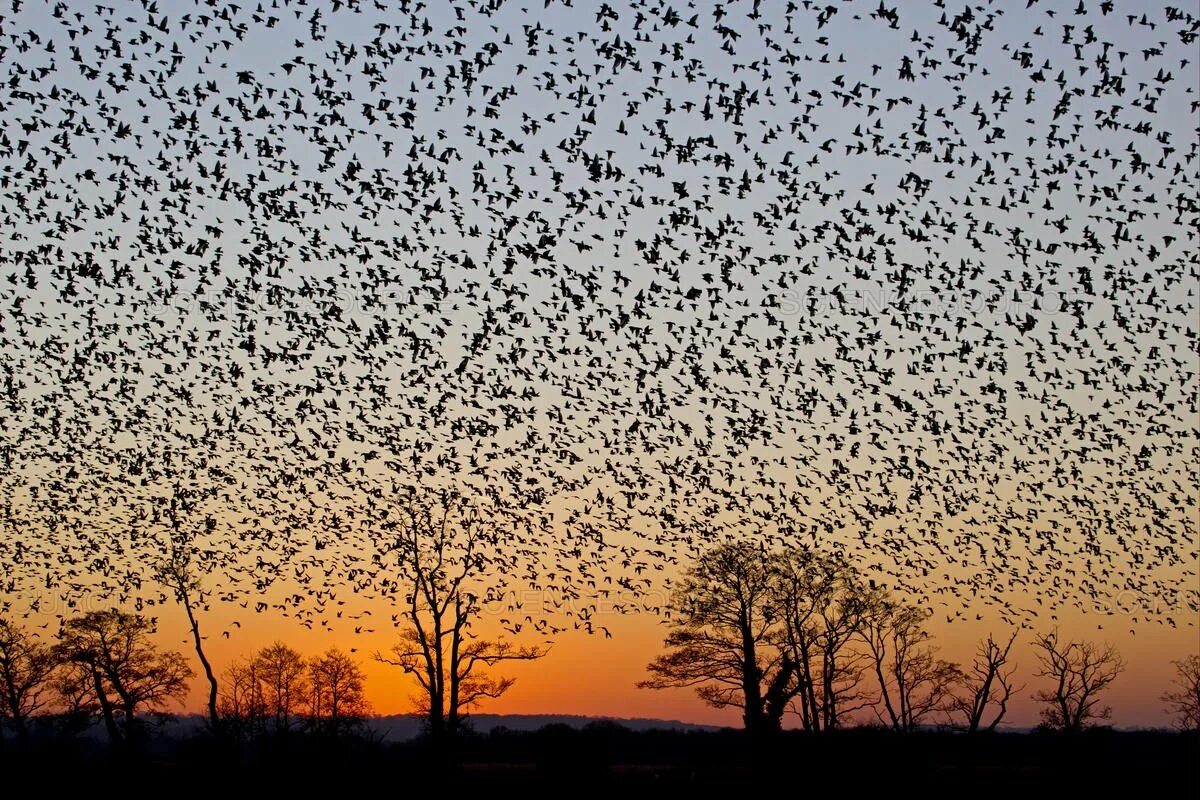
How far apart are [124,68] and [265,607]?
73.0 feet

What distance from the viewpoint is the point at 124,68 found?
23328 millimetres

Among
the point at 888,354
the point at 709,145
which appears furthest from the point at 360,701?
the point at 709,145

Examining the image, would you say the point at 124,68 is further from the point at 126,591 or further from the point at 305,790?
the point at 126,591

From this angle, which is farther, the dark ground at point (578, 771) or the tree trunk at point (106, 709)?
the tree trunk at point (106, 709)

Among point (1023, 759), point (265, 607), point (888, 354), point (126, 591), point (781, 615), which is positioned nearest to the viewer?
point (888, 354)

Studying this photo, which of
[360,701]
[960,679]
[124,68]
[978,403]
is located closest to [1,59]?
[124,68]

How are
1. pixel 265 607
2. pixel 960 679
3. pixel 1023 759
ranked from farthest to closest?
pixel 1023 759 → pixel 960 679 → pixel 265 607

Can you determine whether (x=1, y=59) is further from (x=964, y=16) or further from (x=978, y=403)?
(x=978, y=403)

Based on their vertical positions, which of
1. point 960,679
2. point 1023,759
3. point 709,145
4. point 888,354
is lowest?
point 1023,759

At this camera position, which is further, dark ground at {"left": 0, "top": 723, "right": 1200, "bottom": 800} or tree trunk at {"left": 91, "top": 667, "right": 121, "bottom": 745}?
tree trunk at {"left": 91, "top": 667, "right": 121, "bottom": 745}

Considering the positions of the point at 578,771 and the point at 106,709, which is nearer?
the point at 578,771

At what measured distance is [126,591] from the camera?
4747cm

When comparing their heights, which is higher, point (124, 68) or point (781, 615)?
point (124, 68)

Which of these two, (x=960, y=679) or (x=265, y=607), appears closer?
(x=265, y=607)
